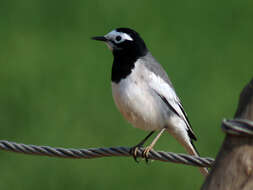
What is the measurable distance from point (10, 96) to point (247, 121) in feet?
19.3

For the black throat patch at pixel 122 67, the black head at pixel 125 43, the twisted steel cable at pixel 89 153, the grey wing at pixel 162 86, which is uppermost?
the black head at pixel 125 43

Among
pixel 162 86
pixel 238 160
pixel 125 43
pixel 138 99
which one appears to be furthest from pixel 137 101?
pixel 238 160

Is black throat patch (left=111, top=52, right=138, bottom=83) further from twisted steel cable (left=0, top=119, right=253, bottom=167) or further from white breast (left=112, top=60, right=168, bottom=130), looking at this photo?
twisted steel cable (left=0, top=119, right=253, bottom=167)

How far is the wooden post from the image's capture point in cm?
382

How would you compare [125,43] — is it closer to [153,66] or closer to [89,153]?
[153,66]

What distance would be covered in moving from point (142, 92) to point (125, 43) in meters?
0.65

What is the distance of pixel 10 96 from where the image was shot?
9312mm

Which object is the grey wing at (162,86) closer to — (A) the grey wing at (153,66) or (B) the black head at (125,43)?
(A) the grey wing at (153,66)

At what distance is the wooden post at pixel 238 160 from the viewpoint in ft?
12.5

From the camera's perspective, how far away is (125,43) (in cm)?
645

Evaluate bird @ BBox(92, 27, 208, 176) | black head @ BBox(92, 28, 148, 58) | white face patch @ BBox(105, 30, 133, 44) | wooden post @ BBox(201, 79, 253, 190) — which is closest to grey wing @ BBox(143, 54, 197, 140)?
bird @ BBox(92, 27, 208, 176)

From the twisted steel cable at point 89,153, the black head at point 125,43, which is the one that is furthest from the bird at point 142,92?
the twisted steel cable at point 89,153

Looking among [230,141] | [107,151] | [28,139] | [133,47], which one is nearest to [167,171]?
[28,139]

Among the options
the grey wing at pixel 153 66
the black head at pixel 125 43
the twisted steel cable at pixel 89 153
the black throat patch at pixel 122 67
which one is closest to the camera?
the twisted steel cable at pixel 89 153
